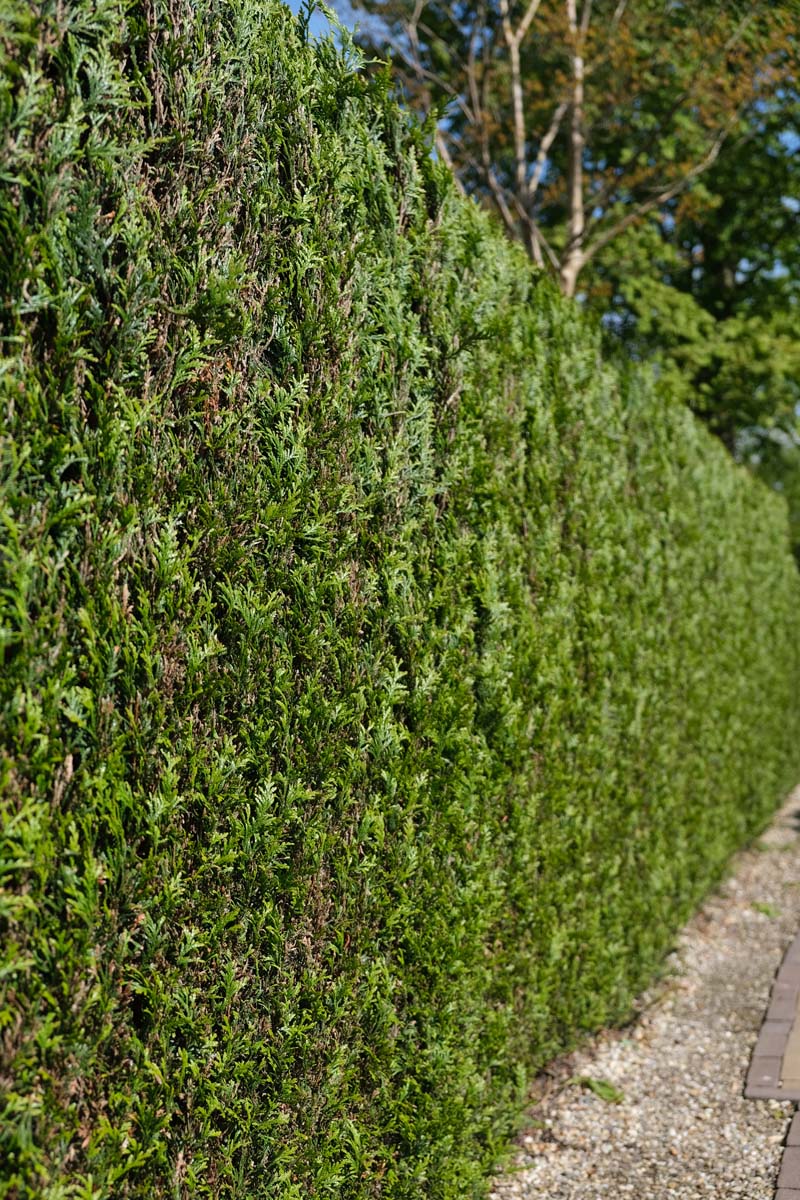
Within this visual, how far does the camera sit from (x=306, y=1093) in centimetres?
306

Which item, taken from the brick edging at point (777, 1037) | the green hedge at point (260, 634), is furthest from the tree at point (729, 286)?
the green hedge at point (260, 634)

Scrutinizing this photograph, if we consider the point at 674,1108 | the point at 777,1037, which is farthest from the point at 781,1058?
the point at 674,1108

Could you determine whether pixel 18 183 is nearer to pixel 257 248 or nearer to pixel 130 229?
pixel 130 229

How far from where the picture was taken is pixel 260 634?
9.48 feet

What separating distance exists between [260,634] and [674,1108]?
12.0 feet

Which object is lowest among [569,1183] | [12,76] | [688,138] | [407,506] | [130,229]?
[569,1183]

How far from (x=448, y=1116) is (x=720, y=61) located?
12.6 metres

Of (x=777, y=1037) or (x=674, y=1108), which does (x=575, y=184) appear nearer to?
(x=777, y=1037)

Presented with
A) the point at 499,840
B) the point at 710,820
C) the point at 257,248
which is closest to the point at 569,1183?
the point at 499,840

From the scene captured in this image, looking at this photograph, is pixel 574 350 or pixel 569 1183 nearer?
pixel 569 1183

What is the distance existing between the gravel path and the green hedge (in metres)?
0.34

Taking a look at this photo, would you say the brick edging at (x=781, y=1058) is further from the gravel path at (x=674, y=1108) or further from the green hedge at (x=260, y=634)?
the green hedge at (x=260, y=634)

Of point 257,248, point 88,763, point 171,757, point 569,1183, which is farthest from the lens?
point 569,1183

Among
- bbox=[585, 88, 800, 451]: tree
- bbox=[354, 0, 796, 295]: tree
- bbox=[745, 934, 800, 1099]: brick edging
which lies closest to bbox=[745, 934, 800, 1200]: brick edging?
bbox=[745, 934, 800, 1099]: brick edging
